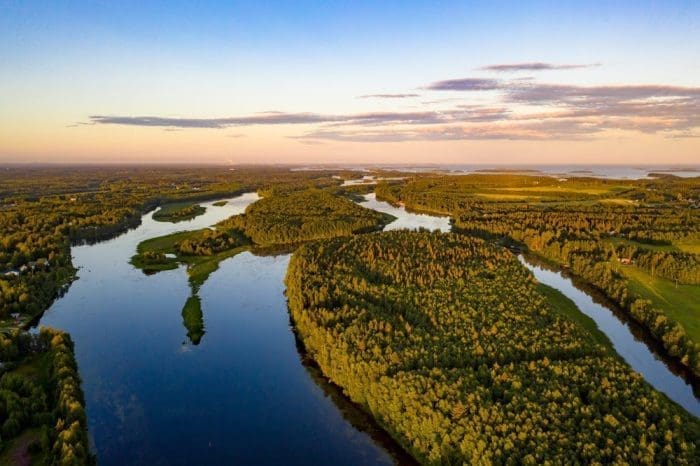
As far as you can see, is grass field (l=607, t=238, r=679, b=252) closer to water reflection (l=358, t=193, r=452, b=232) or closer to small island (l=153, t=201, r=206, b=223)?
water reflection (l=358, t=193, r=452, b=232)

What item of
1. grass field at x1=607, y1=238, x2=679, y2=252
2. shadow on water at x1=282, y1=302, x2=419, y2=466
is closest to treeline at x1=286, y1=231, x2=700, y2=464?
shadow on water at x1=282, y1=302, x2=419, y2=466

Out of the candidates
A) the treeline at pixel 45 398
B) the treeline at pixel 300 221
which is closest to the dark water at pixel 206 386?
the treeline at pixel 45 398

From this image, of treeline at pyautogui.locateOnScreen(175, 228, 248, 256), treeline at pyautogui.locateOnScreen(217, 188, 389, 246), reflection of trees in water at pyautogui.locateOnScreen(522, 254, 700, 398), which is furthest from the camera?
treeline at pyautogui.locateOnScreen(217, 188, 389, 246)

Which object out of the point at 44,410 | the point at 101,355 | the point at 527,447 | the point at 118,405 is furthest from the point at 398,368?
the point at 101,355

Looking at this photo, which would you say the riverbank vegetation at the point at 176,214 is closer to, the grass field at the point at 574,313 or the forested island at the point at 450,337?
the forested island at the point at 450,337

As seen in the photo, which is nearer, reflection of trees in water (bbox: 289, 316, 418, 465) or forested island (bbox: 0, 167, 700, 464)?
forested island (bbox: 0, 167, 700, 464)

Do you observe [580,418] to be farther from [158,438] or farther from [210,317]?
[210,317]

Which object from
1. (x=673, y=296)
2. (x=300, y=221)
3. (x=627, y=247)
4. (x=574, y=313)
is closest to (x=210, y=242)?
(x=300, y=221)
